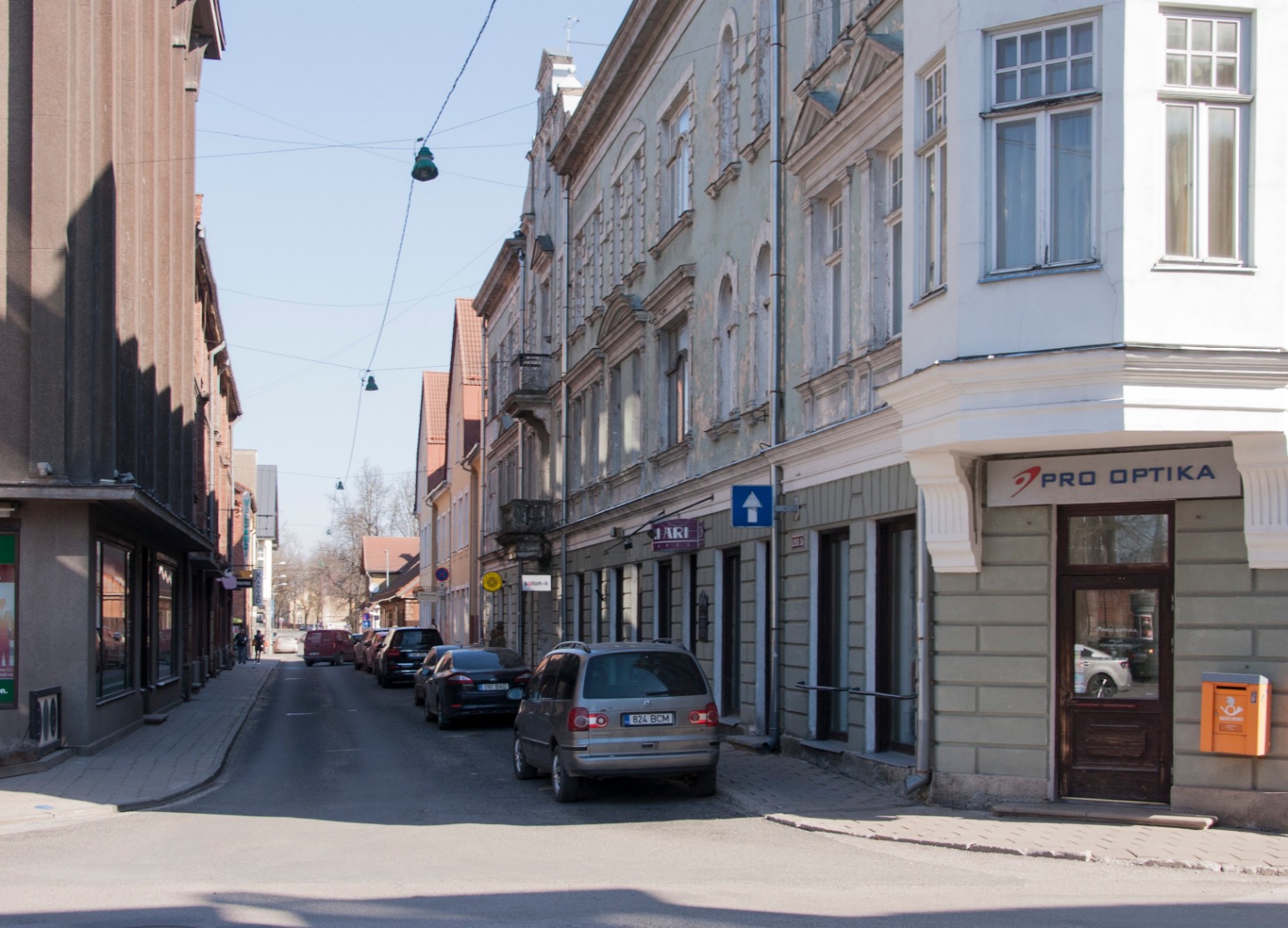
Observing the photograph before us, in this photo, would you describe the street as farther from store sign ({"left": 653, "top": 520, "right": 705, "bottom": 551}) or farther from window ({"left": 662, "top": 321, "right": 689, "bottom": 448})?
window ({"left": 662, "top": 321, "right": 689, "bottom": 448})

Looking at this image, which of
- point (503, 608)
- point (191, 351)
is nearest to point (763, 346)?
point (191, 351)

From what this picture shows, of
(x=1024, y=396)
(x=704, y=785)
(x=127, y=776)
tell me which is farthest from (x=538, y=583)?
(x=1024, y=396)

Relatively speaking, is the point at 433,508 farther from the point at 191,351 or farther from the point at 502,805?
the point at 502,805

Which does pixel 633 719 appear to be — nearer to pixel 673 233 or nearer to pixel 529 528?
pixel 673 233

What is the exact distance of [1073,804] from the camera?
1216 cm

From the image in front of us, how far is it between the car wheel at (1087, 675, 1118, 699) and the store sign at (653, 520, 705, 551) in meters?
9.13

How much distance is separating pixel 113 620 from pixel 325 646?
43.9 meters

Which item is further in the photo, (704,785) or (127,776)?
(127,776)

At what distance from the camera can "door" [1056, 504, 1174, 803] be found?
39.6 ft

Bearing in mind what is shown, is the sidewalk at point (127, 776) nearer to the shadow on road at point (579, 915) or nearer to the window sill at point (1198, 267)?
the shadow on road at point (579, 915)

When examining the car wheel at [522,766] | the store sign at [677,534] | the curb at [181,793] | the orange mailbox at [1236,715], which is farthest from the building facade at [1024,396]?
the curb at [181,793]

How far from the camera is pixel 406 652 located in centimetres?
3944

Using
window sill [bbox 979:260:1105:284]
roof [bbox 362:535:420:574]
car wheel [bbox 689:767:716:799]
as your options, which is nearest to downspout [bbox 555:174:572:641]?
car wheel [bbox 689:767:716:799]

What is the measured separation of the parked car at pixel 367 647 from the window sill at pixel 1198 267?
37521 millimetres
